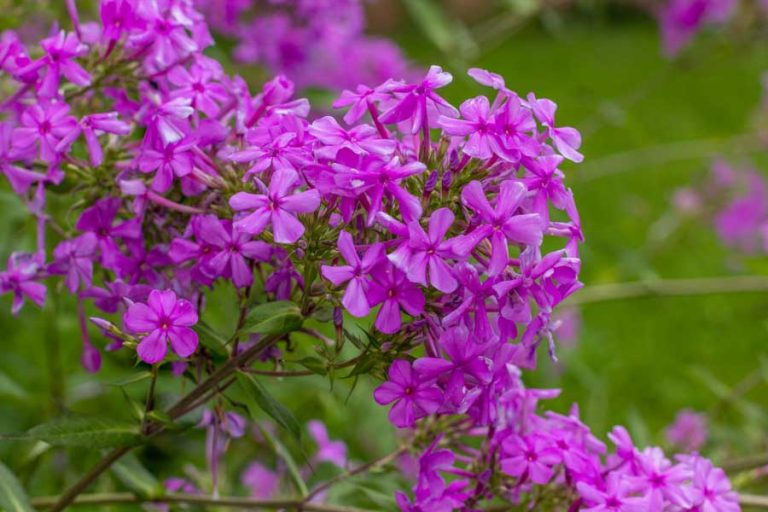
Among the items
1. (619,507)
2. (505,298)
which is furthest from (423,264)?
(619,507)

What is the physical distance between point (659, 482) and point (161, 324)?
693 mm

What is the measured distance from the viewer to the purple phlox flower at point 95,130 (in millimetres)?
1301

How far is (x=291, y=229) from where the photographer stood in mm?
Result: 1101

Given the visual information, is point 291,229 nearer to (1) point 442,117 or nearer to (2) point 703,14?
(1) point 442,117

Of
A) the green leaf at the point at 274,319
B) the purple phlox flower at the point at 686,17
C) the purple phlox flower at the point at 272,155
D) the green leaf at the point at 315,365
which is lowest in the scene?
the green leaf at the point at 315,365

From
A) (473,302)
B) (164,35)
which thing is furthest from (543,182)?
(164,35)

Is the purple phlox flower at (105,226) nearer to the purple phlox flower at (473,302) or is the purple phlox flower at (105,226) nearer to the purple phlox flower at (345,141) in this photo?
the purple phlox flower at (345,141)

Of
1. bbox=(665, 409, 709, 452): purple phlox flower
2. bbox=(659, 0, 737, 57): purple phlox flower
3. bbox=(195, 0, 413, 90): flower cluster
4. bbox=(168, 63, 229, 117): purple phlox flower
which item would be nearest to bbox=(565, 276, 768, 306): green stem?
bbox=(665, 409, 709, 452): purple phlox flower

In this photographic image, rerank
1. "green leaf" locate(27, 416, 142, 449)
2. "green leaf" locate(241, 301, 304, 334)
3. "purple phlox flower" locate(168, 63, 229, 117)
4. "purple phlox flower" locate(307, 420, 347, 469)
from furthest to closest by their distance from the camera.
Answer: "purple phlox flower" locate(307, 420, 347, 469) → "purple phlox flower" locate(168, 63, 229, 117) → "green leaf" locate(27, 416, 142, 449) → "green leaf" locate(241, 301, 304, 334)

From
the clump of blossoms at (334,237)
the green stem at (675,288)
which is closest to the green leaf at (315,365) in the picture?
the clump of blossoms at (334,237)

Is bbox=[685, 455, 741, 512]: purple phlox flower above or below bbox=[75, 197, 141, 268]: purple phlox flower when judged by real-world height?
above

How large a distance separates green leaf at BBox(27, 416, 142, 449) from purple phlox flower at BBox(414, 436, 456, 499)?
0.38 metres

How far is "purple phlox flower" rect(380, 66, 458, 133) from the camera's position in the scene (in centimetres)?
119

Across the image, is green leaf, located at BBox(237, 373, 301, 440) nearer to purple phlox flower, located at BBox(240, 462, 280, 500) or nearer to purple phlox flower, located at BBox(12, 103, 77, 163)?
purple phlox flower, located at BBox(12, 103, 77, 163)
